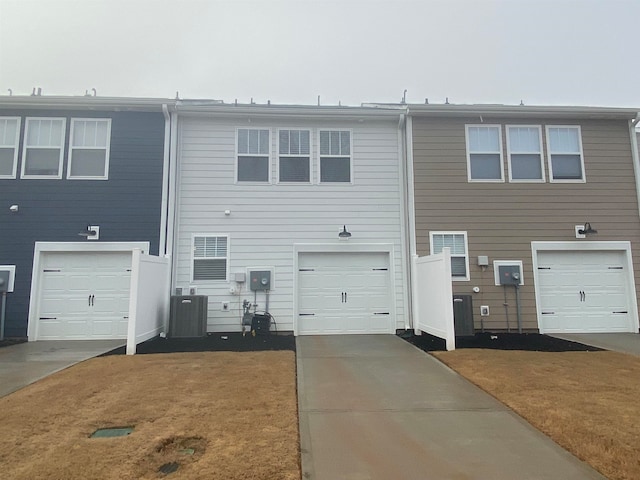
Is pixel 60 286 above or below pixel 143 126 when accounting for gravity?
below

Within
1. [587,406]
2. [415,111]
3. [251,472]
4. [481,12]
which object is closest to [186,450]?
[251,472]

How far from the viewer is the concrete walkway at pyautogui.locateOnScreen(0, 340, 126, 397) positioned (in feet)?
17.0

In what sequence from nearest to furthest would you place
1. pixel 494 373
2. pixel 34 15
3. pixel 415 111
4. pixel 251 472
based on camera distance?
1. pixel 251 472
2. pixel 494 373
3. pixel 34 15
4. pixel 415 111

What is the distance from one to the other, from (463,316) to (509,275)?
1.43 m

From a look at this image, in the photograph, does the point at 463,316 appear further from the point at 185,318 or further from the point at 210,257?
the point at 185,318

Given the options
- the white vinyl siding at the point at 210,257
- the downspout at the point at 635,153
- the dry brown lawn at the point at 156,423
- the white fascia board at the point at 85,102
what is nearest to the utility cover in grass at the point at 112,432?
the dry brown lawn at the point at 156,423

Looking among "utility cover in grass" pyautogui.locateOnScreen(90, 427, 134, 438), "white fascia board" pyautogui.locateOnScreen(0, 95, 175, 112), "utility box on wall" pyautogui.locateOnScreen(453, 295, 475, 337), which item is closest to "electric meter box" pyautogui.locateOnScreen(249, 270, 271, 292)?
"utility box on wall" pyautogui.locateOnScreen(453, 295, 475, 337)

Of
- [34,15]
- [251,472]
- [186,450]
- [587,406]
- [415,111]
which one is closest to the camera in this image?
[251,472]

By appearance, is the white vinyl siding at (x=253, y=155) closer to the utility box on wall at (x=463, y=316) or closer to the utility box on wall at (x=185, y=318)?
the utility box on wall at (x=185, y=318)

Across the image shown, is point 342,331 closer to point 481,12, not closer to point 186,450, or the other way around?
point 186,450

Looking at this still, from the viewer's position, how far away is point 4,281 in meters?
8.32

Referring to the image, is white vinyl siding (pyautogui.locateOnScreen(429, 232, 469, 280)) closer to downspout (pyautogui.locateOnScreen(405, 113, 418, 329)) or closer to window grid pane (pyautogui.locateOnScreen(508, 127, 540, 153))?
downspout (pyautogui.locateOnScreen(405, 113, 418, 329))

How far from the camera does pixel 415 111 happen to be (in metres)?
9.22

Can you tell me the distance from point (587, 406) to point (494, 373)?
4.48ft
